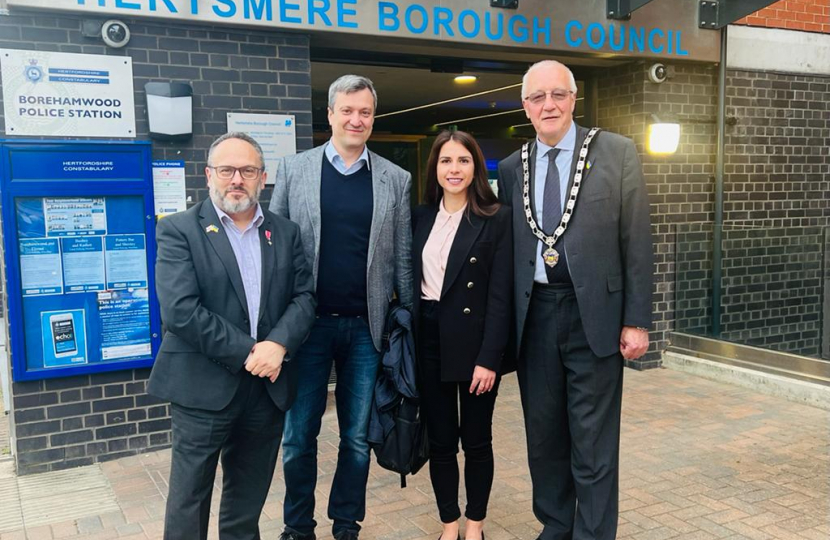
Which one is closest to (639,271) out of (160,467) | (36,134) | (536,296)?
(536,296)

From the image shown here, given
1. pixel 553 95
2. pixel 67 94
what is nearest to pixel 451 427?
pixel 553 95

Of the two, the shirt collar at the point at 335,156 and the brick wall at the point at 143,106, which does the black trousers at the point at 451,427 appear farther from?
the brick wall at the point at 143,106

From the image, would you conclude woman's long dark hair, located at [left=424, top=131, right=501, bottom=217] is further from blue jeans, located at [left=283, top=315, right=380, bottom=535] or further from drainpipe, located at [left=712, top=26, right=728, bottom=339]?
drainpipe, located at [left=712, top=26, right=728, bottom=339]

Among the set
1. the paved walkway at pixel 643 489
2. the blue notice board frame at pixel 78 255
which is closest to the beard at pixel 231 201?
the paved walkway at pixel 643 489

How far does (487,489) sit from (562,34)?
13.6ft

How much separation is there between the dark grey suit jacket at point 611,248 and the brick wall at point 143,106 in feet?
9.32

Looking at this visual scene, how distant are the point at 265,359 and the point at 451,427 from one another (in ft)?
3.29

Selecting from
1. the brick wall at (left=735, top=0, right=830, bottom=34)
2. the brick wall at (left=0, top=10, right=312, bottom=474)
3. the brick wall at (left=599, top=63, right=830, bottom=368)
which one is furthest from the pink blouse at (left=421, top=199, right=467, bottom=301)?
the brick wall at (left=735, top=0, right=830, bottom=34)

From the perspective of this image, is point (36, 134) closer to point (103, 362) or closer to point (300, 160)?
point (103, 362)

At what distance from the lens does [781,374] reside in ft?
19.7

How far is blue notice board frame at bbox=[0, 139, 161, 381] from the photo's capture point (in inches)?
173

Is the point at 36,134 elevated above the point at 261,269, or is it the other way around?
the point at 36,134

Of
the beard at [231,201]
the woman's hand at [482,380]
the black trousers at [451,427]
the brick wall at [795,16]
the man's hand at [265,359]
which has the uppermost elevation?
the brick wall at [795,16]

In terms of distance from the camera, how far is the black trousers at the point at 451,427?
3209 mm
